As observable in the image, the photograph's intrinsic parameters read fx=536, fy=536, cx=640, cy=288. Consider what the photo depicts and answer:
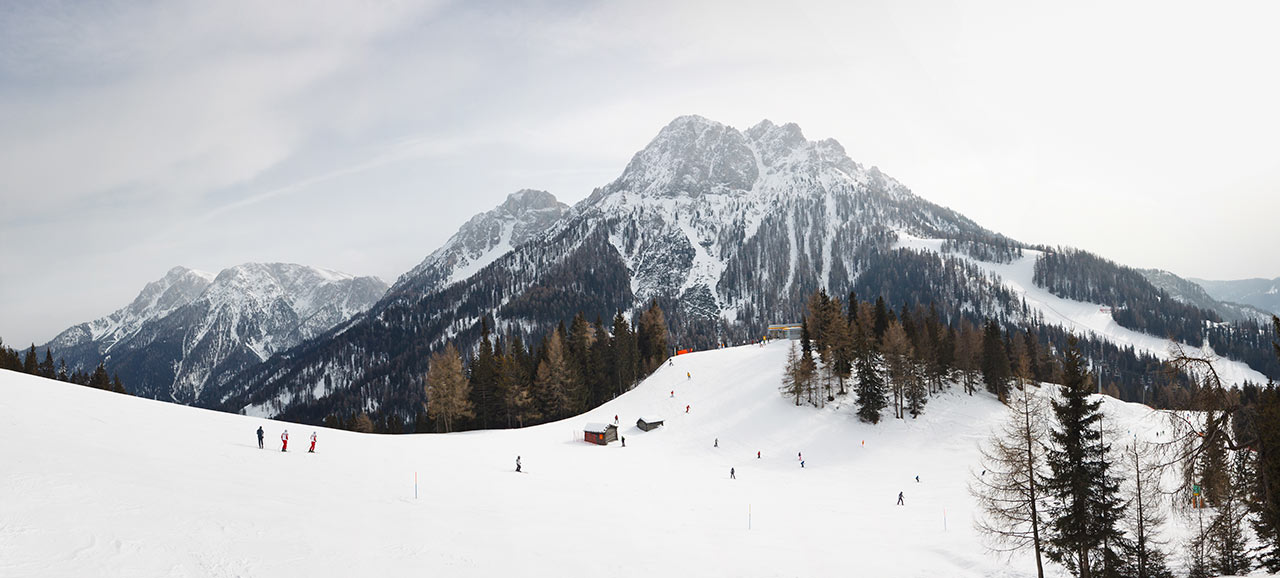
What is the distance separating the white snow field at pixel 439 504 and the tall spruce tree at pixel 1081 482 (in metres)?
6.56

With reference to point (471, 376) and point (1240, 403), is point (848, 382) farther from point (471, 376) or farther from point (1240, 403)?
point (1240, 403)

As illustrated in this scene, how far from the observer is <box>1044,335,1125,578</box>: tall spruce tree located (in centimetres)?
2159

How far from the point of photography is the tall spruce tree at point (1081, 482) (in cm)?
2159

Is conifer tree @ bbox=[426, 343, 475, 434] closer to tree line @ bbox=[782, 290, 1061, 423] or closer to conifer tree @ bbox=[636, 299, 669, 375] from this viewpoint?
conifer tree @ bbox=[636, 299, 669, 375]

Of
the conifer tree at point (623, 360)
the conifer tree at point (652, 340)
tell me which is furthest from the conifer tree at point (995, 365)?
the conifer tree at point (623, 360)

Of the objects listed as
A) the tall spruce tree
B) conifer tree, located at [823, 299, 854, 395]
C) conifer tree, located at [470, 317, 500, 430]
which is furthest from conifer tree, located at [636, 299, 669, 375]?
the tall spruce tree

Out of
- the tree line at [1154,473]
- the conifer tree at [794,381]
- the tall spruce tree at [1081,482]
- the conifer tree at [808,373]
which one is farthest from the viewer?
the conifer tree at [794,381]

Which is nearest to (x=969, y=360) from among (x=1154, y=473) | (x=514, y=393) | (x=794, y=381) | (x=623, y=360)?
(x=794, y=381)

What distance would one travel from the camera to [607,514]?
3075 cm

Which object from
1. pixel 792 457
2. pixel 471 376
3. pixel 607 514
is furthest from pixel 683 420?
pixel 607 514

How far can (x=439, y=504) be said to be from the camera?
88.4ft

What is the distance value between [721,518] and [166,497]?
27.5 m

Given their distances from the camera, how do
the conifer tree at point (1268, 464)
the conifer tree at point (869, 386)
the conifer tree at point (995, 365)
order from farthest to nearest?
the conifer tree at point (995, 365)
the conifer tree at point (869, 386)
the conifer tree at point (1268, 464)

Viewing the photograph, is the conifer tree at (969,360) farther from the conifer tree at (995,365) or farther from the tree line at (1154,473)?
the tree line at (1154,473)
